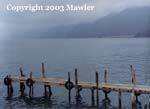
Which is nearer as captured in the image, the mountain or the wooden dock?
the wooden dock

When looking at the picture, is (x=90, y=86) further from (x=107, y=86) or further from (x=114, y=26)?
(x=114, y=26)

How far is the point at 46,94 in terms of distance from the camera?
25.2 m

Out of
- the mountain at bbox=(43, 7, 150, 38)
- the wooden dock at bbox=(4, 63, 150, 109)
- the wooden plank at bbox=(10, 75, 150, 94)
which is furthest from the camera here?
the mountain at bbox=(43, 7, 150, 38)

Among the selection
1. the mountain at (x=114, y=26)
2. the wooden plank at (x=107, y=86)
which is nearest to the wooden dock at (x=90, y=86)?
the wooden plank at (x=107, y=86)

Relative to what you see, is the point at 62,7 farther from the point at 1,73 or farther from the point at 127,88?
the point at 1,73

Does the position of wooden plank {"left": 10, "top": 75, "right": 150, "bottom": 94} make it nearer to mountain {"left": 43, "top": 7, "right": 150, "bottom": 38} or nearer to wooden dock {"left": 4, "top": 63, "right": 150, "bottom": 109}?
wooden dock {"left": 4, "top": 63, "right": 150, "bottom": 109}

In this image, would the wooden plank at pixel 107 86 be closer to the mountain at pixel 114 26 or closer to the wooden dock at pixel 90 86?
the wooden dock at pixel 90 86

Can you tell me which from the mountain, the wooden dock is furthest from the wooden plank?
the mountain

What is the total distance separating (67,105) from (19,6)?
24.0 ft

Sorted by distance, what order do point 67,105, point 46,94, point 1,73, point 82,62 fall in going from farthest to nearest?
point 82,62 < point 1,73 < point 46,94 < point 67,105

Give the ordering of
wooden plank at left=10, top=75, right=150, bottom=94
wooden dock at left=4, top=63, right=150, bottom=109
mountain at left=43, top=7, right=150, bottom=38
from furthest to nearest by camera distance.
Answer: mountain at left=43, top=7, right=150, bottom=38
wooden dock at left=4, top=63, right=150, bottom=109
wooden plank at left=10, top=75, right=150, bottom=94

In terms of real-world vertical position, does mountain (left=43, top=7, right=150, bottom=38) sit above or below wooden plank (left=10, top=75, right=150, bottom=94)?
above

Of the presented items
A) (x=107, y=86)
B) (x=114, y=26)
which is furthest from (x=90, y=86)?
(x=114, y=26)

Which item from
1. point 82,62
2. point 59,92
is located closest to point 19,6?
point 59,92
